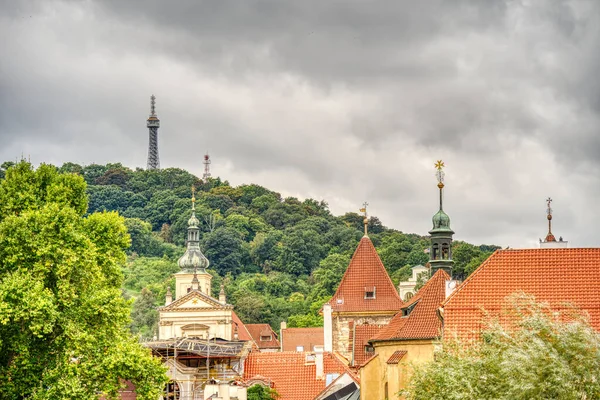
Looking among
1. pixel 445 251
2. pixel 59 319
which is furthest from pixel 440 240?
pixel 59 319

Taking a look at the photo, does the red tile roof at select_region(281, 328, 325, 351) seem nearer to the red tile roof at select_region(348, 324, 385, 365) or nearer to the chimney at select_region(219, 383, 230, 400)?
the red tile roof at select_region(348, 324, 385, 365)

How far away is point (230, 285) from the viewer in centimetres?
16450

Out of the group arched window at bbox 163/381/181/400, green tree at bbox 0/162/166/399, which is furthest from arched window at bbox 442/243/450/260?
green tree at bbox 0/162/166/399

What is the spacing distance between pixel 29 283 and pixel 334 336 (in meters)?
29.2

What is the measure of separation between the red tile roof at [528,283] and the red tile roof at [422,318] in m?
3.38

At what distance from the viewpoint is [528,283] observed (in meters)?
44.8

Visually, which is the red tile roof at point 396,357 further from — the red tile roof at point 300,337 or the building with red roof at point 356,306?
the red tile roof at point 300,337

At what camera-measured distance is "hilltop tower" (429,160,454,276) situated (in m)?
66.9

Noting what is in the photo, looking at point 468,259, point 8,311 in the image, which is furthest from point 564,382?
point 468,259

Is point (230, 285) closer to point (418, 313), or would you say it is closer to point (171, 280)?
point (171, 280)

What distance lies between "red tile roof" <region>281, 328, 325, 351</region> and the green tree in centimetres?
7129

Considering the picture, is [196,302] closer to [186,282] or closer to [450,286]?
[186,282]

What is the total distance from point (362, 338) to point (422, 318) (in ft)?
50.8

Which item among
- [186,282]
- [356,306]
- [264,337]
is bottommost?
[356,306]
